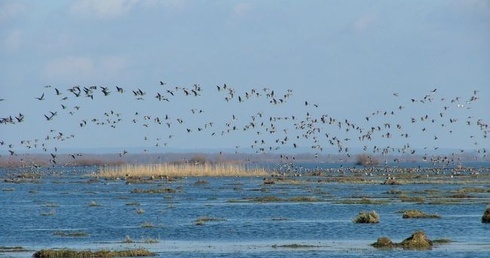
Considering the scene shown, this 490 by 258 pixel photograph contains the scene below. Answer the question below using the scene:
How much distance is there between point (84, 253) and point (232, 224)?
16094 millimetres

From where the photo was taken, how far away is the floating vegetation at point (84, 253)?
4066 centimetres

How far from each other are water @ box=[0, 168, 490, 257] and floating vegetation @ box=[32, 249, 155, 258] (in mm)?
1137

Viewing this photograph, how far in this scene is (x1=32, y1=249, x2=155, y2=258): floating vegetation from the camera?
133ft

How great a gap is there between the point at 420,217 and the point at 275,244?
1529 centimetres

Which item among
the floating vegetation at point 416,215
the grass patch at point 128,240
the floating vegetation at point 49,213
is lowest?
the grass patch at point 128,240

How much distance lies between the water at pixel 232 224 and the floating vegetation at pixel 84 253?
1.14 meters

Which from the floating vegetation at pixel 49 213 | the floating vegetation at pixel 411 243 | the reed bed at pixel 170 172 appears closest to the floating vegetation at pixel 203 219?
the floating vegetation at pixel 49 213

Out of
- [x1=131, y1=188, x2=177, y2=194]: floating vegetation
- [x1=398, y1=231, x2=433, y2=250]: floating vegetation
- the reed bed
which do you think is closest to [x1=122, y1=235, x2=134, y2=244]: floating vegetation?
[x1=398, y1=231, x2=433, y2=250]: floating vegetation

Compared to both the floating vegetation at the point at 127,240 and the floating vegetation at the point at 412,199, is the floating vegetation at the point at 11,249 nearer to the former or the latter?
the floating vegetation at the point at 127,240

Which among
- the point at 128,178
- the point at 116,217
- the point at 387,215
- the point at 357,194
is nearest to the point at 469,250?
the point at 387,215

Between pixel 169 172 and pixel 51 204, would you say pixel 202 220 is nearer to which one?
pixel 51 204

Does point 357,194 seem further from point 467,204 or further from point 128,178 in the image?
point 128,178

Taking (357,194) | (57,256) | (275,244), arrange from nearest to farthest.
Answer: (57,256), (275,244), (357,194)

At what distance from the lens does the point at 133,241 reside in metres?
47.3
